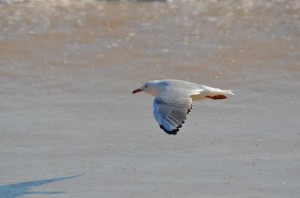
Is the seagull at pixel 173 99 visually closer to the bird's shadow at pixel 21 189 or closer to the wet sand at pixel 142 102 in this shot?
the wet sand at pixel 142 102

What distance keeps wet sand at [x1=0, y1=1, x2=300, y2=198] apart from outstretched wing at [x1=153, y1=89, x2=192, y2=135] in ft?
0.98

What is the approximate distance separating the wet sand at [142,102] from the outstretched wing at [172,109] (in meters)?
0.30

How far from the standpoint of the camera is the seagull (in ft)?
16.8

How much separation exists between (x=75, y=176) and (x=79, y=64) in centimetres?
339

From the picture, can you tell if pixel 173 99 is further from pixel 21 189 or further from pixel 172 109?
pixel 21 189

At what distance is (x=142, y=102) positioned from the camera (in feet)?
23.4

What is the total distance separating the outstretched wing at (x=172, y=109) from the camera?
16.6 feet

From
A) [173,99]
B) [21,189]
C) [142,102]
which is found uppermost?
[173,99]

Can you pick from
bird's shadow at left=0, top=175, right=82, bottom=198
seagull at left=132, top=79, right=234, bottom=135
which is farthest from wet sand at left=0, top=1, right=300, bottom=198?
seagull at left=132, top=79, right=234, bottom=135

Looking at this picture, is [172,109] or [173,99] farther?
[173,99]

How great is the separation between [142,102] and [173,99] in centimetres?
168

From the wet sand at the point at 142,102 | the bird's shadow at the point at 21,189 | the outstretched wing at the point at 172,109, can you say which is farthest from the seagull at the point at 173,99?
the bird's shadow at the point at 21,189

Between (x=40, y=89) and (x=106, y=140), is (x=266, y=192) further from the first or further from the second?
(x=40, y=89)

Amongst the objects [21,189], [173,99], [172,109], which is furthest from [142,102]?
[21,189]
